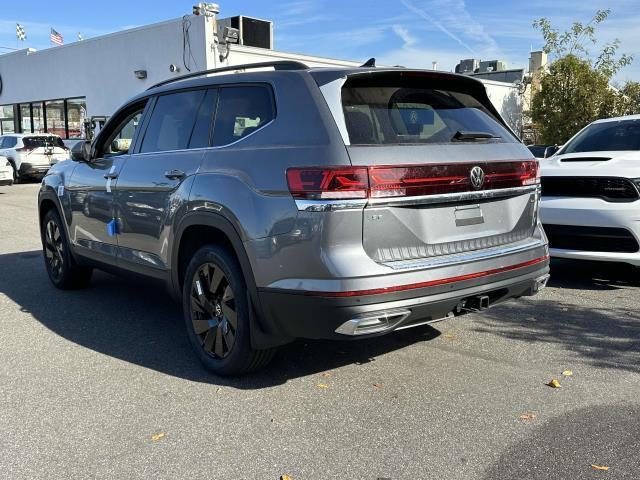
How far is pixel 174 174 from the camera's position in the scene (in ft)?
13.8

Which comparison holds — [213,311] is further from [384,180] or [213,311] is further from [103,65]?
[103,65]

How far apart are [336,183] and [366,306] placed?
0.65m

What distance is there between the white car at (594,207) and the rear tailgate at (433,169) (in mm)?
1934

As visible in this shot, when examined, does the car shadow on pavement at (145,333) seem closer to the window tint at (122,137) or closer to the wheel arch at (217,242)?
the wheel arch at (217,242)

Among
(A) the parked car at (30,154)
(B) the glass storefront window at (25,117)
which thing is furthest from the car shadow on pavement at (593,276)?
(B) the glass storefront window at (25,117)

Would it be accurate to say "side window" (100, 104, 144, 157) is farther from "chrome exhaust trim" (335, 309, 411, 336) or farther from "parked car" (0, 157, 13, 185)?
"parked car" (0, 157, 13, 185)

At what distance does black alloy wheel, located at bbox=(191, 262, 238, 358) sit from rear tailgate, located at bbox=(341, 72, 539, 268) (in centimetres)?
108

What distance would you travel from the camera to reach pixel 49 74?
78.8ft

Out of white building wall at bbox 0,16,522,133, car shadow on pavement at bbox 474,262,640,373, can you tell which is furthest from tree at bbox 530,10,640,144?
car shadow on pavement at bbox 474,262,640,373

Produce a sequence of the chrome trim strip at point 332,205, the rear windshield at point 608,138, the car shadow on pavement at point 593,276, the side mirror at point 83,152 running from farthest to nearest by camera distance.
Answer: the rear windshield at point 608,138
the car shadow on pavement at point 593,276
the side mirror at point 83,152
the chrome trim strip at point 332,205

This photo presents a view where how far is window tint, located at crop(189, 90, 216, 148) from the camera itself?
417 centimetres

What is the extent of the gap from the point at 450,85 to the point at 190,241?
2030 mm

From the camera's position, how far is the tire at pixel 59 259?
605 cm

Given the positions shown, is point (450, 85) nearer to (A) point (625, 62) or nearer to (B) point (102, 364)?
(B) point (102, 364)
